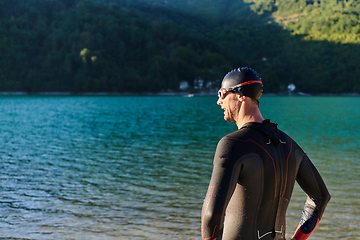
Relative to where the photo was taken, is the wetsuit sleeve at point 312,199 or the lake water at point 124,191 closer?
the wetsuit sleeve at point 312,199

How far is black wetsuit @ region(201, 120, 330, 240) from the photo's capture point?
1929 mm

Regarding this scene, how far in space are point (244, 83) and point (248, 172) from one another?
1.72 feet

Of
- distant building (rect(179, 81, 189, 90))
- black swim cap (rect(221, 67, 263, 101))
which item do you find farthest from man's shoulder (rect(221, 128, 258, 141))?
distant building (rect(179, 81, 189, 90))

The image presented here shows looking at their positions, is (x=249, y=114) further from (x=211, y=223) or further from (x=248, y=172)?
(x=211, y=223)

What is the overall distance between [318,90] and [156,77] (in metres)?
88.6

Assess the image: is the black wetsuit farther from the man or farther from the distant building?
the distant building

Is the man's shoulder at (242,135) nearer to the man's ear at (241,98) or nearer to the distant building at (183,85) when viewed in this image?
the man's ear at (241,98)

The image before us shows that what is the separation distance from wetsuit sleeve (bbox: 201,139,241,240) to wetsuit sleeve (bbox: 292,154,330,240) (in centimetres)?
65

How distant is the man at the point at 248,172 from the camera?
193cm

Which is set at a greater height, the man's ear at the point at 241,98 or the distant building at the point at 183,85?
the distant building at the point at 183,85

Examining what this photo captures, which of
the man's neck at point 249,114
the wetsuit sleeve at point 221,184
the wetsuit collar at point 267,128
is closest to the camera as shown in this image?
the wetsuit sleeve at point 221,184

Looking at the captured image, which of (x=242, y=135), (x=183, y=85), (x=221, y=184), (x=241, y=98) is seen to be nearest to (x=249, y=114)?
(x=241, y=98)

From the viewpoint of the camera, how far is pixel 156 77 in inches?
7092

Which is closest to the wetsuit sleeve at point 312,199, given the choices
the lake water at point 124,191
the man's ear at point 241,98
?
the man's ear at point 241,98
